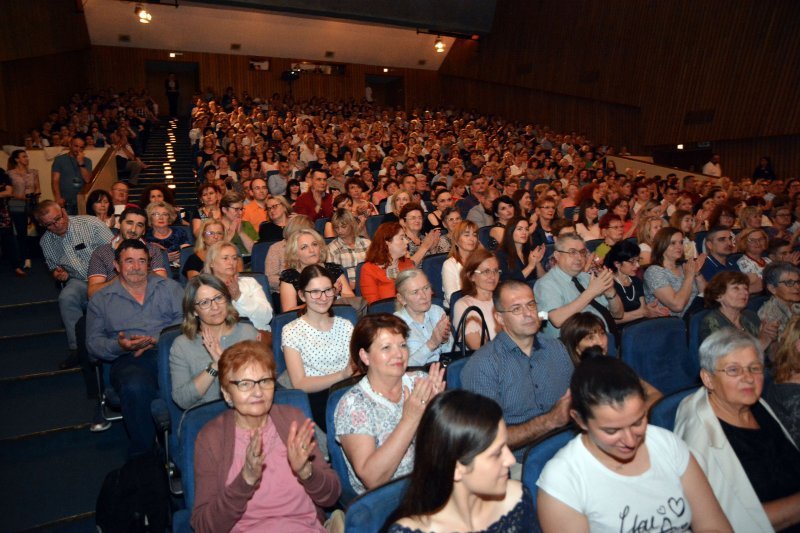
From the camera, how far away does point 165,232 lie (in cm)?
436

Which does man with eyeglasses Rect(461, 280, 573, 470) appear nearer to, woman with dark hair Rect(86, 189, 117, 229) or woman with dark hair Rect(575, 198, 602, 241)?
woman with dark hair Rect(575, 198, 602, 241)

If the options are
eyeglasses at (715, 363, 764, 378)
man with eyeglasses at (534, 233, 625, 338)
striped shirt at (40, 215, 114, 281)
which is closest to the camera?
eyeglasses at (715, 363, 764, 378)

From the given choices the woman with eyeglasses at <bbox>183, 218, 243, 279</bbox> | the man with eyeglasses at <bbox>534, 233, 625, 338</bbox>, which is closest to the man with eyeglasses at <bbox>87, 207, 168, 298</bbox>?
the woman with eyeglasses at <bbox>183, 218, 243, 279</bbox>

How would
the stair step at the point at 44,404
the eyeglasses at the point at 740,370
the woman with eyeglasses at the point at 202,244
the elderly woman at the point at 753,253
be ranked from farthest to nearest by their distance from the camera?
1. the elderly woman at the point at 753,253
2. the woman with eyeglasses at the point at 202,244
3. the stair step at the point at 44,404
4. the eyeglasses at the point at 740,370

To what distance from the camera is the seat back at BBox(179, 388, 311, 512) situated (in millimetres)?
1945

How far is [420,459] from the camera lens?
1.41m

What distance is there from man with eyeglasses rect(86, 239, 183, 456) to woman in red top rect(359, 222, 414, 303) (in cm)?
112

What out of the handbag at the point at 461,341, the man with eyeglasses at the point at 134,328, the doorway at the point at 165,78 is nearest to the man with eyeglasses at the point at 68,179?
the man with eyeglasses at the point at 134,328

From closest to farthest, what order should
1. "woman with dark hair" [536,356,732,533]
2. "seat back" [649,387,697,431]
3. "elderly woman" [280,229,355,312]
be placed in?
1. "woman with dark hair" [536,356,732,533]
2. "seat back" [649,387,697,431]
3. "elderly woman" [280,229,355,312]

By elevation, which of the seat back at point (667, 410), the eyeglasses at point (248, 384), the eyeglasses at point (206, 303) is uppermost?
the eyeglasses at point (206, 303)

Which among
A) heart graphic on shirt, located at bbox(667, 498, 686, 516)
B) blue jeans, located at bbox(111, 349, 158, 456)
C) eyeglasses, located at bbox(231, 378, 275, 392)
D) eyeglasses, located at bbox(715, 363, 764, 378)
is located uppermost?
eyeglasses, located at bbox(715, 363, 764, 378)

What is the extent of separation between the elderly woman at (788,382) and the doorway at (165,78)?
17218 millimetres

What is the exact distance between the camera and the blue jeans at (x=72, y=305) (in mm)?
3651

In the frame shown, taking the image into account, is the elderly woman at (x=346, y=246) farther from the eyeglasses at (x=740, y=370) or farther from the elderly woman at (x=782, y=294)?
the eyeglasses at (x=740, y=370)
